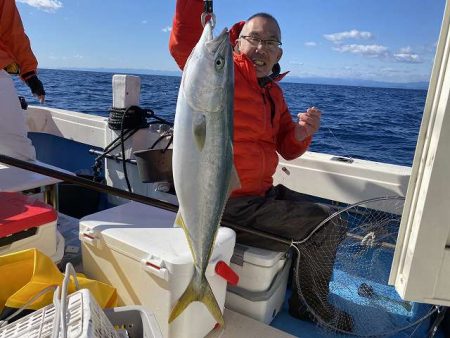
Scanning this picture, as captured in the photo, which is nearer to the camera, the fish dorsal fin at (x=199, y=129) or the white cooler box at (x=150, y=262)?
the fish dorsal fin at (x=199, y=129)

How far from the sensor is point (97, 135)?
464 cm

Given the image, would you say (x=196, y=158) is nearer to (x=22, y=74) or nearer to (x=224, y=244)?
(x=224, y=244)

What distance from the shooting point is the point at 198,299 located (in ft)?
5.74

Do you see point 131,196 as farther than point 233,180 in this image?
Yes

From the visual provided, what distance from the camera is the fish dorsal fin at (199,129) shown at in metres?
A: 1.36

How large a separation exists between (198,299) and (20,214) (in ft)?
3.72

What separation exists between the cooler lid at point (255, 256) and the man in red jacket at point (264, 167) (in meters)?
0.05

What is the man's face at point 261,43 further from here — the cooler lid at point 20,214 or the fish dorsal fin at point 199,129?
the cooler lid at point 20,214

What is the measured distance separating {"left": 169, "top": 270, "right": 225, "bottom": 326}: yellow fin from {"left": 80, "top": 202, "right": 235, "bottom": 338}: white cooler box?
9 centimetres

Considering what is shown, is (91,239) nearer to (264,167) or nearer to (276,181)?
(264,167)

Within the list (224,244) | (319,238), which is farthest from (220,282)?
(319,238)

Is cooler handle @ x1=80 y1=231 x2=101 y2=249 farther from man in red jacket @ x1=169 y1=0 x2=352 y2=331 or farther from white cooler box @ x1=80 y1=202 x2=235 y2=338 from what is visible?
man in red jacket @ x1=169 y1=0 x2=352 y2=331

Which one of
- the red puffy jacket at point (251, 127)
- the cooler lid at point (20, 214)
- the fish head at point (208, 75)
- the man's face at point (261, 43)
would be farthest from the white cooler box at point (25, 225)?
the man's face at point (261, 43)

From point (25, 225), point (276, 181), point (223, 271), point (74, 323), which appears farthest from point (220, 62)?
point (276, 181)
